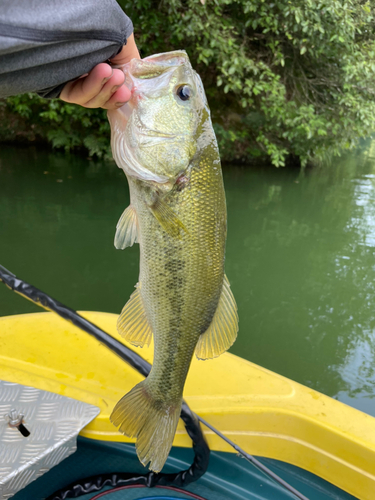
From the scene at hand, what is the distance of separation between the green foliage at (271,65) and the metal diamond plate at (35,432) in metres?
6.12

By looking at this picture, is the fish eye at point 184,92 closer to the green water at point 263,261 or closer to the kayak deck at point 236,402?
the kayak deck at point 236,402

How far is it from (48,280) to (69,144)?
22.1 ft

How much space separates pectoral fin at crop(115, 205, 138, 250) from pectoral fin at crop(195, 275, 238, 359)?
0.32 m

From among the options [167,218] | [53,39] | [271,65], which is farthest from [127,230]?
[271,65]

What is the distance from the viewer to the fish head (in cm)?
111

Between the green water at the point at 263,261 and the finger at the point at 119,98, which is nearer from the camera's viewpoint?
the finger at the point at 119,98

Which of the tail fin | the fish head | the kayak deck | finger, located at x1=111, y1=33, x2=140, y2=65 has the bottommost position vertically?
the kayak deck

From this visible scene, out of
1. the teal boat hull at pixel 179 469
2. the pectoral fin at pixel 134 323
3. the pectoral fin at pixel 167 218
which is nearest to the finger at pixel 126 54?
the pectoral fin at pixel 167 218

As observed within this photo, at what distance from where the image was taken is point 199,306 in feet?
3.90

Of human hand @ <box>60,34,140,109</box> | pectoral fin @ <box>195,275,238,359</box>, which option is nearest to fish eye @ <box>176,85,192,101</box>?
human hand @ <box>60,34,140,109</box>

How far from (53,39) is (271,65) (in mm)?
8342

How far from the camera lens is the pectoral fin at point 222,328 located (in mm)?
1231

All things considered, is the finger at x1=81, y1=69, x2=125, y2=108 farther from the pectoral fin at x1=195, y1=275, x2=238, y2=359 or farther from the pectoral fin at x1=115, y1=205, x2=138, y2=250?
the pectoral fin at x1=195, y1=275, x2=238, y2=359

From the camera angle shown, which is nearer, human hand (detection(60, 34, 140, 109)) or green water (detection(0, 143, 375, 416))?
human hand (detection(60, 34, 140, 109))
